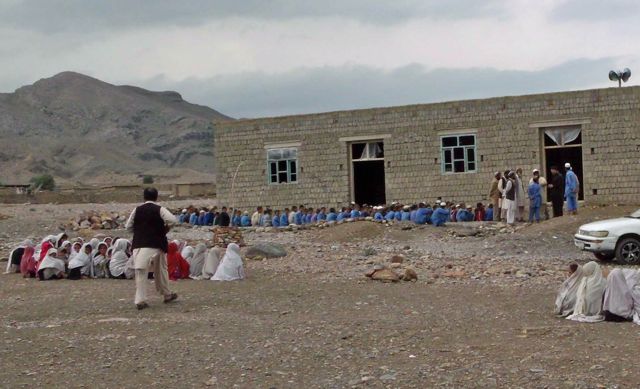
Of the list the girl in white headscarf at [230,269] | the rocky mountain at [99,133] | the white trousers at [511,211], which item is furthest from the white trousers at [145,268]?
the rocky mountain at [99,133]

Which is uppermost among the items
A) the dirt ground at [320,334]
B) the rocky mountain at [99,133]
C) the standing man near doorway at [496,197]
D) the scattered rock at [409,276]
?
the rocky mountain at [99,133]

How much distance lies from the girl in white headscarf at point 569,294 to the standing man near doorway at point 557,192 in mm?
12418

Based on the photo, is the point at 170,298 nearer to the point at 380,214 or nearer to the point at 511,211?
the point at 511,211

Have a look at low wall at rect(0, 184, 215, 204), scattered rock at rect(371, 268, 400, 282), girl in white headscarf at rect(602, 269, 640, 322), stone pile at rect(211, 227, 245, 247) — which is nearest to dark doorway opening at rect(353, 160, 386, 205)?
stone pile at rect(211, 227, 245, 247)

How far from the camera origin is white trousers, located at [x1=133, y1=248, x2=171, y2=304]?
1128cm

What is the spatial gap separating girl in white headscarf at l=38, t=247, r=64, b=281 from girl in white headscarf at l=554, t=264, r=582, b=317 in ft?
27.8

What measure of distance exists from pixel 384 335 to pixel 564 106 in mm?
17950

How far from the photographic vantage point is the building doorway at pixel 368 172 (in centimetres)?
2881

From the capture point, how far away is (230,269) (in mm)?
14625

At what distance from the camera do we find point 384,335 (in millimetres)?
9391

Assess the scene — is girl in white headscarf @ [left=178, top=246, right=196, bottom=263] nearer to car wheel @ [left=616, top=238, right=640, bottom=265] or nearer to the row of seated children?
car wheel @ [left=616, top=238, right=640, bottom=265]

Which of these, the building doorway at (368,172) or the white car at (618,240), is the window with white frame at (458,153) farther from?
the white car at (618,240)

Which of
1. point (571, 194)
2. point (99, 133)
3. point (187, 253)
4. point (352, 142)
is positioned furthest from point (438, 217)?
point (99, 133)

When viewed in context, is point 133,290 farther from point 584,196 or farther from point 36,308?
point 584,196
